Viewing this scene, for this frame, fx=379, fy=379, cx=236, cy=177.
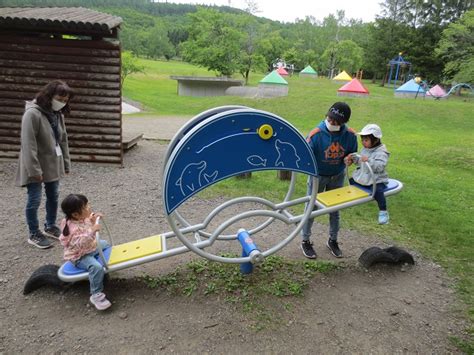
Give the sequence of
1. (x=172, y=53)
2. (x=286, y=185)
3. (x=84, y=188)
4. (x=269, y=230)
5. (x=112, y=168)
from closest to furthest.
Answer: (x=269, y=230), (x=84, y=188), (x=286, y=185), (x=112, y=168), (x=172, y=53)

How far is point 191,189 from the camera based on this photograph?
8.55 ft

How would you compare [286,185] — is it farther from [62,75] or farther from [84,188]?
[62,75]

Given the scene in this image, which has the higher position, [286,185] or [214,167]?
[214,167]

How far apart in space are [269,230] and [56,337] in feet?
8.57

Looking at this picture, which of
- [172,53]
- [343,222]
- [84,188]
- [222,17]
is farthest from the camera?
[172,53]

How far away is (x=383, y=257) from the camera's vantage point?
3.64m

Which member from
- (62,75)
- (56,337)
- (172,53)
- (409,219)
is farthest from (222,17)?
(172,53)

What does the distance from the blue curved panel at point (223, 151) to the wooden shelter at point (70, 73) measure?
186 inches

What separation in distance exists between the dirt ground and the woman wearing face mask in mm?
382

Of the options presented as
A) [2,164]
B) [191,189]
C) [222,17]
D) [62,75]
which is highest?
[222,17]

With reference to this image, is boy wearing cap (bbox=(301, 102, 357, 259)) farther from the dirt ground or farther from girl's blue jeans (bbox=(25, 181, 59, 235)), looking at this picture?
girl's blue jeans (bbox=(25, 181, 59, 235))

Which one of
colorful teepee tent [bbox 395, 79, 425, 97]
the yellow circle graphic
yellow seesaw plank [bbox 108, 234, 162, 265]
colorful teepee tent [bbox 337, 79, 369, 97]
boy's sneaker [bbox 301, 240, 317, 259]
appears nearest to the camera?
the yellow circle graphic

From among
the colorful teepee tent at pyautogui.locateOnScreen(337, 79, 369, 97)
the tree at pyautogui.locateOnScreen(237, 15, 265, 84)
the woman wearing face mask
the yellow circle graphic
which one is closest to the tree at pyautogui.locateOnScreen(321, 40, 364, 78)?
the tree at pyautogui.locateOnScreen(237, 15, 265, 84)

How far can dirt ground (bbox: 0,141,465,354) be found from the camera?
258cm
